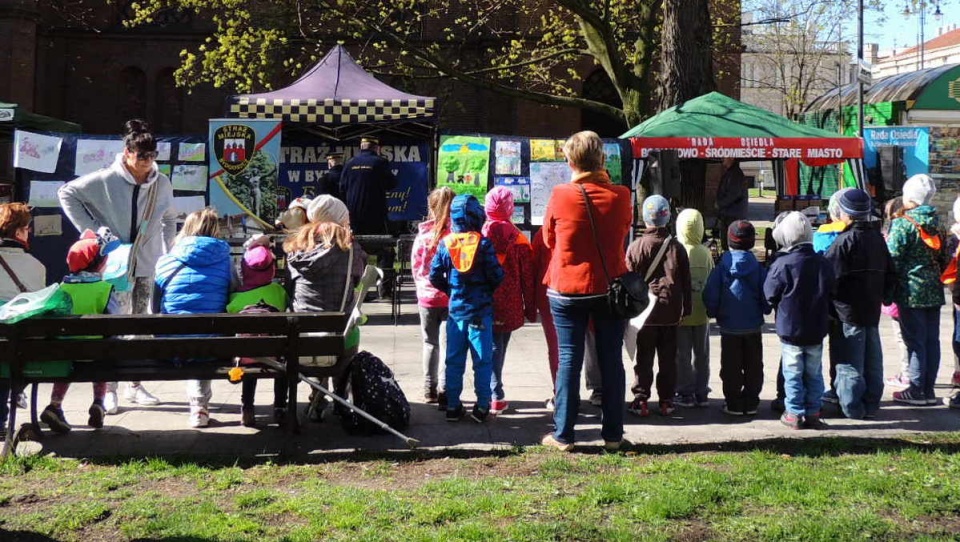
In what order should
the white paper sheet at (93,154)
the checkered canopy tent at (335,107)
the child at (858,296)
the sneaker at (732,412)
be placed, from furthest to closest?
1. the checkered canopy tent at (335,107)
2. the white paper sheet at (93,154)
3. the sneaker at (732,412)
4. the child at (858,296)

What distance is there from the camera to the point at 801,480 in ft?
18.0

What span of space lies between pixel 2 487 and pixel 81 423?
155 cm

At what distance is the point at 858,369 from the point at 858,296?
0.54 meters

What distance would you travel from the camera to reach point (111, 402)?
731 cm

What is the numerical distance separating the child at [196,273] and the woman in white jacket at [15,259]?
0.84m

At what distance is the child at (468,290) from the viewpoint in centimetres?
671

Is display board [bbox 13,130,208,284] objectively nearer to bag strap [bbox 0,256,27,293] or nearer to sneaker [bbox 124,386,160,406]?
sneaker [bbox 124,386,160,406]

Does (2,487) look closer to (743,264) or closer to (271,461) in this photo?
(271,461)

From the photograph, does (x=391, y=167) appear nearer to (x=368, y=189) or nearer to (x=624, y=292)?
(x=368, y=189)

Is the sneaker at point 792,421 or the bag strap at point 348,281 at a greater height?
the bag strap at point 348,281

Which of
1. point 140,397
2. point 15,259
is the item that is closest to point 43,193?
point 140,397

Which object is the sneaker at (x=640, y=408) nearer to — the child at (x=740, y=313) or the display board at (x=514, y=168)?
the child at (x=740, y=313)

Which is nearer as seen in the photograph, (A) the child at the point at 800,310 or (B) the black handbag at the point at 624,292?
(B) the black handbag at the point at 624,292

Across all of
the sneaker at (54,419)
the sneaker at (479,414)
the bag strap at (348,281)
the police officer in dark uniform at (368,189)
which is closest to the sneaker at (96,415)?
the sneaker at (54,419)
